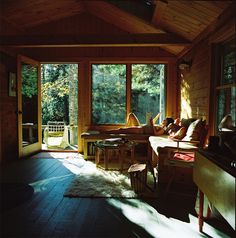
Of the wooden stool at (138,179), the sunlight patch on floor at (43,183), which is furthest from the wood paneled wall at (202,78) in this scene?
the sunlight patch on floor at (43,183)

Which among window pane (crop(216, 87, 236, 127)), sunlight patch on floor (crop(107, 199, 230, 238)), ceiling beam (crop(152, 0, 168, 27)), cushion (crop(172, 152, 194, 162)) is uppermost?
ceiling beam (crop(152, 0, 168, 27))

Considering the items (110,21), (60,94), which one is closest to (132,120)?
(110,21)

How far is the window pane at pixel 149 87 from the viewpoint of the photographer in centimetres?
606

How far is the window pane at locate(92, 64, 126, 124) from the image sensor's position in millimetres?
6086

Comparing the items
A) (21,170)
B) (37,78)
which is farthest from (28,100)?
(21,170)

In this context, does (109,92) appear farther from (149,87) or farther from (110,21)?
(110,21)

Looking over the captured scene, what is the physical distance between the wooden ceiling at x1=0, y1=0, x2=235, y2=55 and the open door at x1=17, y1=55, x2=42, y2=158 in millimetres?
801

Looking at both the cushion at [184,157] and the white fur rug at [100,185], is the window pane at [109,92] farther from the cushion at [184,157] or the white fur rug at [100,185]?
the cushion at [184,157]

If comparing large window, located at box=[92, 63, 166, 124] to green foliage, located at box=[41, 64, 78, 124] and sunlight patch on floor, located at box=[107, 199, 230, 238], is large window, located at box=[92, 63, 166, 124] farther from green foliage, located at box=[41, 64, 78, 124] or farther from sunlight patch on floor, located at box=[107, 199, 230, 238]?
sunlight patch on floor, located at box=[107, 199, 230, 238]

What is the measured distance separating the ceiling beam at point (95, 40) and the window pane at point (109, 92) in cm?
159

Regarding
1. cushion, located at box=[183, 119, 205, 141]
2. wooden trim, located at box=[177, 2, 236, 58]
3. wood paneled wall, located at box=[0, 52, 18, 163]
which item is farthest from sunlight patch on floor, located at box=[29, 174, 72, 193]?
wooden trim, located at box=[177, 2, 236, 58]

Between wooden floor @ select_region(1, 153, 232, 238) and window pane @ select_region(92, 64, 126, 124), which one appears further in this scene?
window pane @ select_region(92, 64, 126, 124)

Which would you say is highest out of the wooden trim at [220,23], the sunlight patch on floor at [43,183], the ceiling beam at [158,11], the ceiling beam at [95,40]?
the ceiling beam at [158,11]

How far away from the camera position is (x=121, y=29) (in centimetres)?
595
